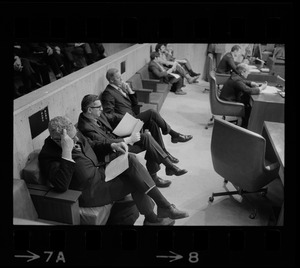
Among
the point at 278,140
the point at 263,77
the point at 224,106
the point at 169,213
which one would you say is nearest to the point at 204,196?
the point at 169,213

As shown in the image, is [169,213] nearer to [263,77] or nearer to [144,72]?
[263,77]

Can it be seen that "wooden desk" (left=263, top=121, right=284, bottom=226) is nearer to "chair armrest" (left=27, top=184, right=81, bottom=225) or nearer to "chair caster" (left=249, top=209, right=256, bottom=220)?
"chair caster" (left=249, top=209, right=256, bottom=220)

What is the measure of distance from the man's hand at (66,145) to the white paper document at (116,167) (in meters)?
0.34

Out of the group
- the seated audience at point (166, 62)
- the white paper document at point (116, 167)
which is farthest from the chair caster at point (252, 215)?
the seated audience at point (166, 62)

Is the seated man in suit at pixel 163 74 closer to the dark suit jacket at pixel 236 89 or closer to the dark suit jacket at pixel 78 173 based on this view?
the dark suit jacket at pixel 236 89

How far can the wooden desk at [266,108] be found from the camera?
3.39 m

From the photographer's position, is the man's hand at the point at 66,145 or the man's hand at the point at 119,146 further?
the man's hand at the point at 119,146

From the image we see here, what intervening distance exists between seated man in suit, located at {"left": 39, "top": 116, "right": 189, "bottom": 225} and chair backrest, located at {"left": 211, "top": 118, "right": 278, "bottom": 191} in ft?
1.75
